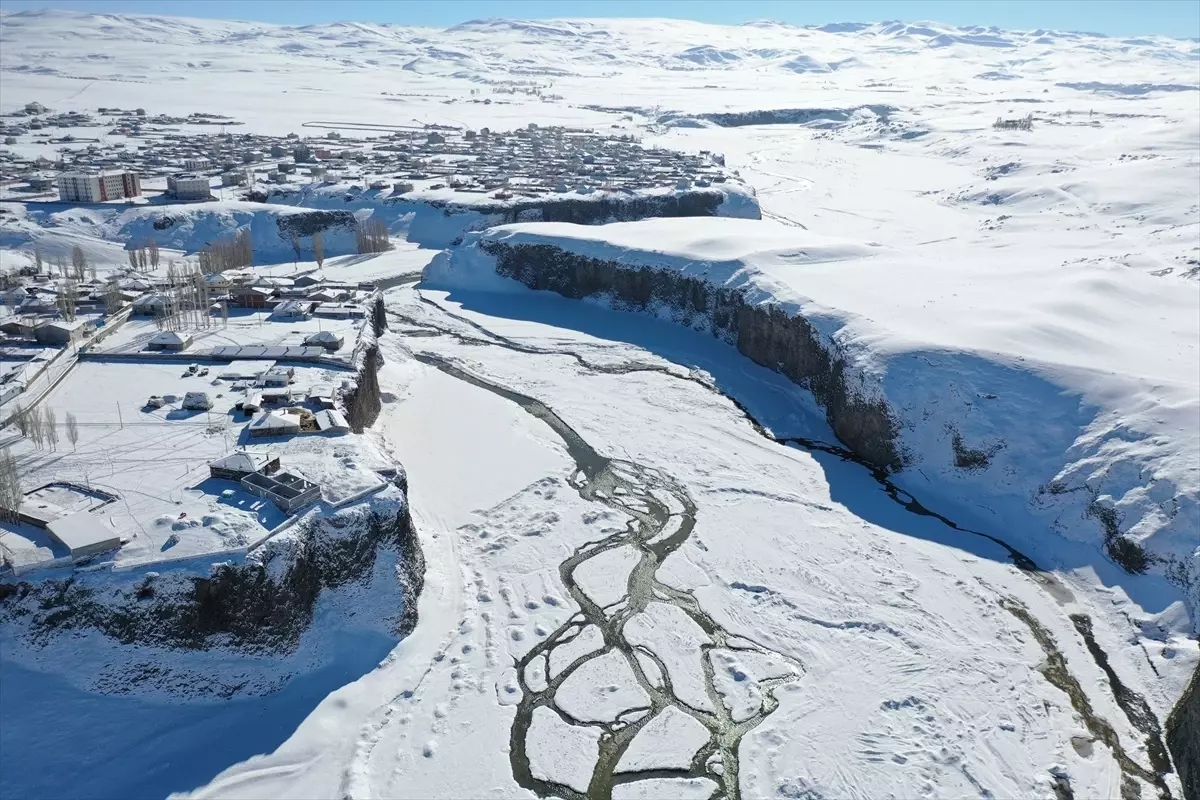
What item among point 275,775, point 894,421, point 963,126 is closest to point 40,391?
point 275,775

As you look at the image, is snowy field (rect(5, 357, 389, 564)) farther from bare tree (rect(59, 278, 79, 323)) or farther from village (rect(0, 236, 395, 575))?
bare tree (rect(59, 278, 79, 323))

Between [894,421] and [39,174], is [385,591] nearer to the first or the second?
[894,421]

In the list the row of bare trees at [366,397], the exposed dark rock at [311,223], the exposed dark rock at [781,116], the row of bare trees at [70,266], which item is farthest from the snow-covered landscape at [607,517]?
the exposed dark rock at [781,116]

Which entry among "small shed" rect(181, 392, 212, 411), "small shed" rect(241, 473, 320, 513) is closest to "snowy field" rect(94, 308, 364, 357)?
"small shed" rect(181, 392, 212, 411)

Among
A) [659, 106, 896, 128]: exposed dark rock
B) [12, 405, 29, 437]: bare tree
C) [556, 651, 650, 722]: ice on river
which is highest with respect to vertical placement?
[659, 106, 896, 128]: exposed dark rock

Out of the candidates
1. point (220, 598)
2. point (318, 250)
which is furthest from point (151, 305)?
point (220, 598)

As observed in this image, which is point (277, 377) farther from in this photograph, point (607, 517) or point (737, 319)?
point (737, 319)

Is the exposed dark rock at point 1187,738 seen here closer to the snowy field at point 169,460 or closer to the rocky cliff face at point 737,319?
the rocky cliff face at point 737,319
